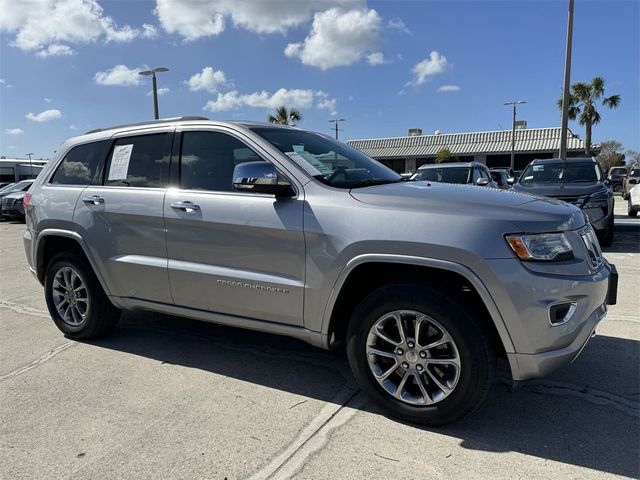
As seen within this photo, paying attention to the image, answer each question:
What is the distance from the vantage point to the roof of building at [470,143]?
42.2 meters

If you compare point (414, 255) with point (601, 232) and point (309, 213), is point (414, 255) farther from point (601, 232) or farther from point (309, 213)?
point (601, 232)

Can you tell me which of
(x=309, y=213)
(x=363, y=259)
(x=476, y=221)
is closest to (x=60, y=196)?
(x=309, y=213)

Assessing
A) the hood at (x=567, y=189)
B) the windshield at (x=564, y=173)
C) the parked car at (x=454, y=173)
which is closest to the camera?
the hood at (x=567, y=189)

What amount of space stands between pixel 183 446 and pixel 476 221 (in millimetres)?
2036

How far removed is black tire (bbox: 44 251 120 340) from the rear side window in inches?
26.2

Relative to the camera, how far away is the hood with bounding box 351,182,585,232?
270cm

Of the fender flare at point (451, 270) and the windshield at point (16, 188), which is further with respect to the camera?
the windshield at point (16, 188)

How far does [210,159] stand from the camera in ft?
12.1

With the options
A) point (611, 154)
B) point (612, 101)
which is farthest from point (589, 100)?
point (611, 154)

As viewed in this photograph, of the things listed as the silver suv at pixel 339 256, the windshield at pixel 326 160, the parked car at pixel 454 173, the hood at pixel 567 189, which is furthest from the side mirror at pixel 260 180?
the parked car at pixel 454 173

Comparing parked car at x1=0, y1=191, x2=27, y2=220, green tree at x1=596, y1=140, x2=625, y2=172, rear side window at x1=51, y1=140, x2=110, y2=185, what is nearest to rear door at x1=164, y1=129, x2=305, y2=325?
rear side window at x1=51, y1=140, x2=110, y2=185

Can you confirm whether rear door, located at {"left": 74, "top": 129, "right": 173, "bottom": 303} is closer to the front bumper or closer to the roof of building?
the front bumper

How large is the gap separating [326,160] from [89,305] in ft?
8.02

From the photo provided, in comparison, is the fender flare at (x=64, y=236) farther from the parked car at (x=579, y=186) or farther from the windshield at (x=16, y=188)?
the windshield at (x=16, y=188)
